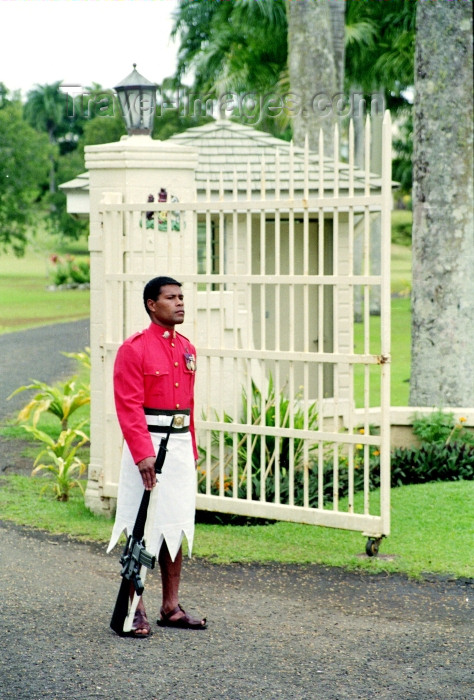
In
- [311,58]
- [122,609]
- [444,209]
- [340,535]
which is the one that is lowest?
[340,535]

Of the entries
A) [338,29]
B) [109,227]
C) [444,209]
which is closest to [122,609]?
[109,227]

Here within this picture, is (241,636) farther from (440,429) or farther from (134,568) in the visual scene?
(440,429)

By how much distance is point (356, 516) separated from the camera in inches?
273

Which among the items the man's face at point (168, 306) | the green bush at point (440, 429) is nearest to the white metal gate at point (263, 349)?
the green bush at point (440, 429)

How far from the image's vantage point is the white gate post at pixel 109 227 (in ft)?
25.9

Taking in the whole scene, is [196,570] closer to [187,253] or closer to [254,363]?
[187,253]

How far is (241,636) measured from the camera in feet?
17.7

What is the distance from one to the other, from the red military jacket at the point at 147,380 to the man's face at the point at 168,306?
0.06 metres

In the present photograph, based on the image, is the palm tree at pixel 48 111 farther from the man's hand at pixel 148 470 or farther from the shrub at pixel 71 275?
the man's hand at pixel 148 470

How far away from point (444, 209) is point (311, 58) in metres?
9.33

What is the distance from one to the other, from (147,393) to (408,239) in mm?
44570

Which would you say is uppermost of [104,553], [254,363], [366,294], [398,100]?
[398,100]

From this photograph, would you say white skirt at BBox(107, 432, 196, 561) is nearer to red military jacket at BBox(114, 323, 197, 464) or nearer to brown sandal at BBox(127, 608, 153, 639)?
red military jacket at BBox(114, 323, 197, 464)

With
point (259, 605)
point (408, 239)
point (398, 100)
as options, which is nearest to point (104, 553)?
point (259, 605)
